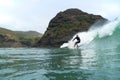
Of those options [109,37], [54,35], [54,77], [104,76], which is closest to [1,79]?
[54,77]

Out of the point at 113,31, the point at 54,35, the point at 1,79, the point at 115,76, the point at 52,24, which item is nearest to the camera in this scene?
the point at 115,76

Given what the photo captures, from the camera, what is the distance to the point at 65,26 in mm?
149625

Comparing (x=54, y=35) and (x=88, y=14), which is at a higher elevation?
(x=88, y=14)

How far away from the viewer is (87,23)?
14688cm

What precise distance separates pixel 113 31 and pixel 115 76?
46320 mm

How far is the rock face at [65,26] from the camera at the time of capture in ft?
457

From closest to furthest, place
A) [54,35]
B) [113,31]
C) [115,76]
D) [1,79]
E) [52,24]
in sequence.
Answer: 1. [115,76]
2. [1,79]
3. [113,31]
4. [54,35]
5. [52,24]

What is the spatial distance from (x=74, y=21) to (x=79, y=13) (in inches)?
446

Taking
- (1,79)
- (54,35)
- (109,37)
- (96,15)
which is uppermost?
(96,15)

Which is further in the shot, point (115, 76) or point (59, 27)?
point (59, 27)

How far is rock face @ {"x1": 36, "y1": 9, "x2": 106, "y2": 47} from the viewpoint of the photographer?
13938cm

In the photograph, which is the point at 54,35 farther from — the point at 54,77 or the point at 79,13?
the point at 54,77

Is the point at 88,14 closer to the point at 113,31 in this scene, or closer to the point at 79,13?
the point at 79,13

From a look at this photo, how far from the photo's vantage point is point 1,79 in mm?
14703
